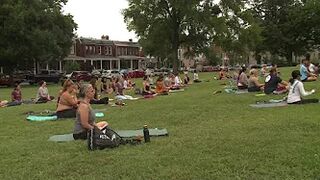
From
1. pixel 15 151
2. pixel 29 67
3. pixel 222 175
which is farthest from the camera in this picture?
pixel 29 67

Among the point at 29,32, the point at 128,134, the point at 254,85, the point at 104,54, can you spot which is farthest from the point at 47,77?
the point at 128,134

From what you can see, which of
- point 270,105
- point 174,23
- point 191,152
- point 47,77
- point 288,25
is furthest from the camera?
point 288,25

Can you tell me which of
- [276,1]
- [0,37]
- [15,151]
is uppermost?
[276,1]

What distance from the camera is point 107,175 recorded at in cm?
698

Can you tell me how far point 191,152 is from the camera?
8.23m

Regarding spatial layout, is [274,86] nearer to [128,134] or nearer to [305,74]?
[305,74]

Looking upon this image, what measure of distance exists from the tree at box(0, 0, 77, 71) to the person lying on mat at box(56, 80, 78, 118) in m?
38.0

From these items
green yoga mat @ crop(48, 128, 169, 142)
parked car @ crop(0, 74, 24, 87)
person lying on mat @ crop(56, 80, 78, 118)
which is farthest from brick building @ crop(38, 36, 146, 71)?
green yoga mat @ crop(48, 128, 169, 142)

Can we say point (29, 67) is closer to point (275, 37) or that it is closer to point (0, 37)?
point (0, 37)

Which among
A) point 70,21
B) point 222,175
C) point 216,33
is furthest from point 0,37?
point 222,175

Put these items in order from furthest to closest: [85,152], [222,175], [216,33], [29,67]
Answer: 1. [29,67]
2. [216,33]
3. [85,152]
4. [222,175]

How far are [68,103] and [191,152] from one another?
721 cm

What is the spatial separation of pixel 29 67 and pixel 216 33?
26823mm

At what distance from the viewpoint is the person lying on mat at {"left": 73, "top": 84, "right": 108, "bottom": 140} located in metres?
9.77
